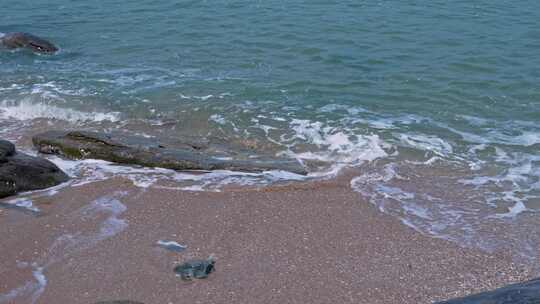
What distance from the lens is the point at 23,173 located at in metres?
8.88

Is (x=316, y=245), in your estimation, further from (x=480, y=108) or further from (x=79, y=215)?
(x=480, y=108)

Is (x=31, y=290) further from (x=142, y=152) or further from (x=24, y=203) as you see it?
(x=142, y=152)

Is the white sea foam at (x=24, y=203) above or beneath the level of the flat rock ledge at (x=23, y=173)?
beneath

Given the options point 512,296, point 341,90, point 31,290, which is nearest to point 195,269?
point 31,290

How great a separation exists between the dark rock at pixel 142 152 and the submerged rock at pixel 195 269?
2.79 m

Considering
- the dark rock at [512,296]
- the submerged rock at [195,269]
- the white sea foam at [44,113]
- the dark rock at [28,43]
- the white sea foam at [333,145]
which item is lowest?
the white sea foam at [44,113]

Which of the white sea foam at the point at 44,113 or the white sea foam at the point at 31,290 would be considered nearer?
the white sea foam at the point at 31,290

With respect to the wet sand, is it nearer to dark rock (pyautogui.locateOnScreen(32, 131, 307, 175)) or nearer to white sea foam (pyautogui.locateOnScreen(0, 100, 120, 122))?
dark rock (pyautogui.locateOnScreen(32, 131, 307, 175))

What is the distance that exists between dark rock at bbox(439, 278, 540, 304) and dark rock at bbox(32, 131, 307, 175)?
5.14 metres

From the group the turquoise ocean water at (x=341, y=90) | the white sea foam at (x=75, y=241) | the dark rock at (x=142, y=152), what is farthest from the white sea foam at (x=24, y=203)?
the turquoise ocean water at (x=341, y=90)

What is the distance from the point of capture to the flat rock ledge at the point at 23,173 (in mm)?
A: 8719

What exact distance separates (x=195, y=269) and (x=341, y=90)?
284 inches

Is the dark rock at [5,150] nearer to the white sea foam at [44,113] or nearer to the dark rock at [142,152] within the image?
the dark rock at [142,152]

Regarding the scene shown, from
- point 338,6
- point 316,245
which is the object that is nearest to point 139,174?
point 316,245
